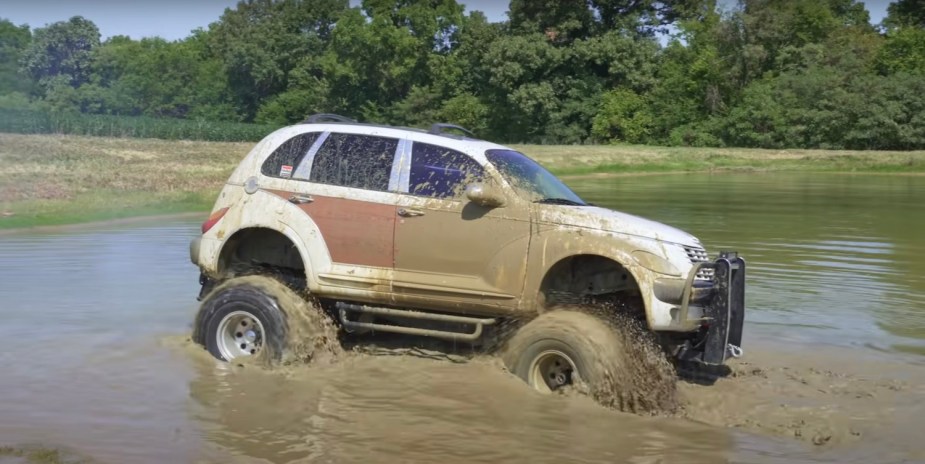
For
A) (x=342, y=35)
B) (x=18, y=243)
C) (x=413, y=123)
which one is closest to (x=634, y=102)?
(x=413, y=123)

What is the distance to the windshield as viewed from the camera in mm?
8445

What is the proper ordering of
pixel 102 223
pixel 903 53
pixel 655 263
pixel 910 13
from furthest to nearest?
pixel 910 13 → pixel 903 53 → pixel 102 223 → pixel 655 263

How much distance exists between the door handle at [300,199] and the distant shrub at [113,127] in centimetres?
5534

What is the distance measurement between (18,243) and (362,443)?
1316 centimetres

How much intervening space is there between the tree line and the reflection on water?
94.4ft

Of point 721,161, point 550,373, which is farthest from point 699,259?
point 721,161

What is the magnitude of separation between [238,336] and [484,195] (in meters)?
2.55

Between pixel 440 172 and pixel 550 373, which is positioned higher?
pixel 440 172

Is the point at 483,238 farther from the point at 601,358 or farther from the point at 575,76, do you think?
the point at 575,76

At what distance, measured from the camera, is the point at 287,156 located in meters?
9.02

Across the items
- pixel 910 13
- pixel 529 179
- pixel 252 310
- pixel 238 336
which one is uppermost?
pixel 910 13

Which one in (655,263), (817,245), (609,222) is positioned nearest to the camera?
(655,263)

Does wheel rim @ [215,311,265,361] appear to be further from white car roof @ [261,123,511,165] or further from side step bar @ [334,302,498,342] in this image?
white car roof @ [261,123,511,165]

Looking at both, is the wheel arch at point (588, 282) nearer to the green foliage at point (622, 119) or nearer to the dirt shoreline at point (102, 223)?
the dirt shoreline at point (102, 223)
